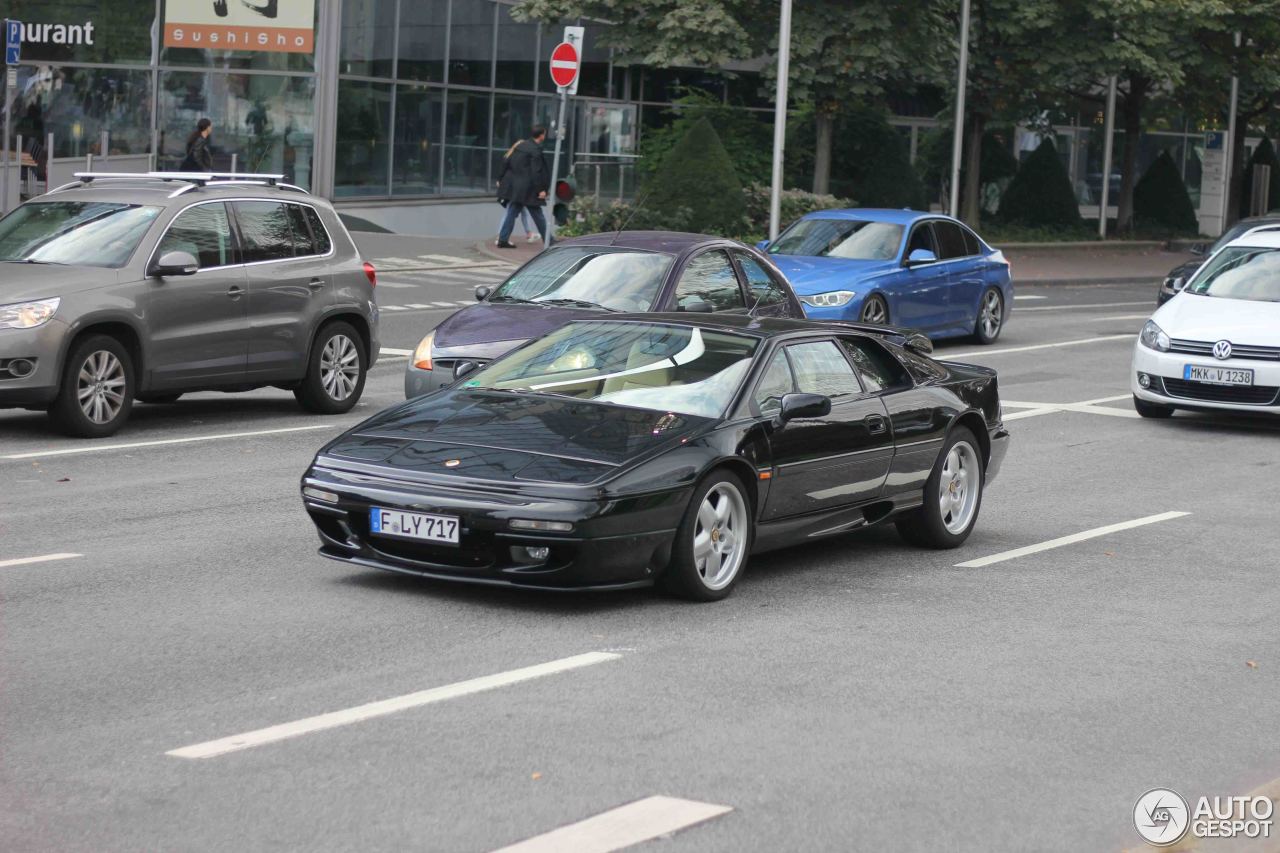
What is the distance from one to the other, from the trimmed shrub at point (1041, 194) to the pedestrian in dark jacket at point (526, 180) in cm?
1759

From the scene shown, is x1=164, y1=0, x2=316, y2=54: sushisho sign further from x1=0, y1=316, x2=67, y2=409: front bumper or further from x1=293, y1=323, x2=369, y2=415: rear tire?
x1=0, y1=316, x2=67, y2=409: front bumper

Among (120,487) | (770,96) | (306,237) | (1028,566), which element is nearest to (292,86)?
(770,96)

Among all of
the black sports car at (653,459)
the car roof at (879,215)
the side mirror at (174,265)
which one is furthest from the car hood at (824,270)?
the black sports car at (653,459)

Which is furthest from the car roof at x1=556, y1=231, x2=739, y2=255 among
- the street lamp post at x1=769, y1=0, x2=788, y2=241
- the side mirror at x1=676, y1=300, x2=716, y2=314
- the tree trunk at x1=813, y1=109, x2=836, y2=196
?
the tree trunk at x1=813, y1=109, x2=836, y2=196

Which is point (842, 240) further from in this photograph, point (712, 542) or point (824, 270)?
point (712, 542)

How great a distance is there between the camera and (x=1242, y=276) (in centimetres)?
1717

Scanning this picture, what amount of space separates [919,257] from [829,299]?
154cm

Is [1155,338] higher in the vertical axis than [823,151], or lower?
lower

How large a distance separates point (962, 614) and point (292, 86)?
29829mm

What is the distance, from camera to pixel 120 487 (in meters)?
11.2

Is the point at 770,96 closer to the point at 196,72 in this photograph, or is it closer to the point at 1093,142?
the point at 196,72

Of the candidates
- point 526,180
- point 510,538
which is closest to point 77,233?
point 510,538

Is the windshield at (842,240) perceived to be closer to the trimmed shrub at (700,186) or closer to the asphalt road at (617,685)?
the asphalt road at (617,685)

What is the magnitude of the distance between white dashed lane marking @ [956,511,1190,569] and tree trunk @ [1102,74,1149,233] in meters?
37.0
